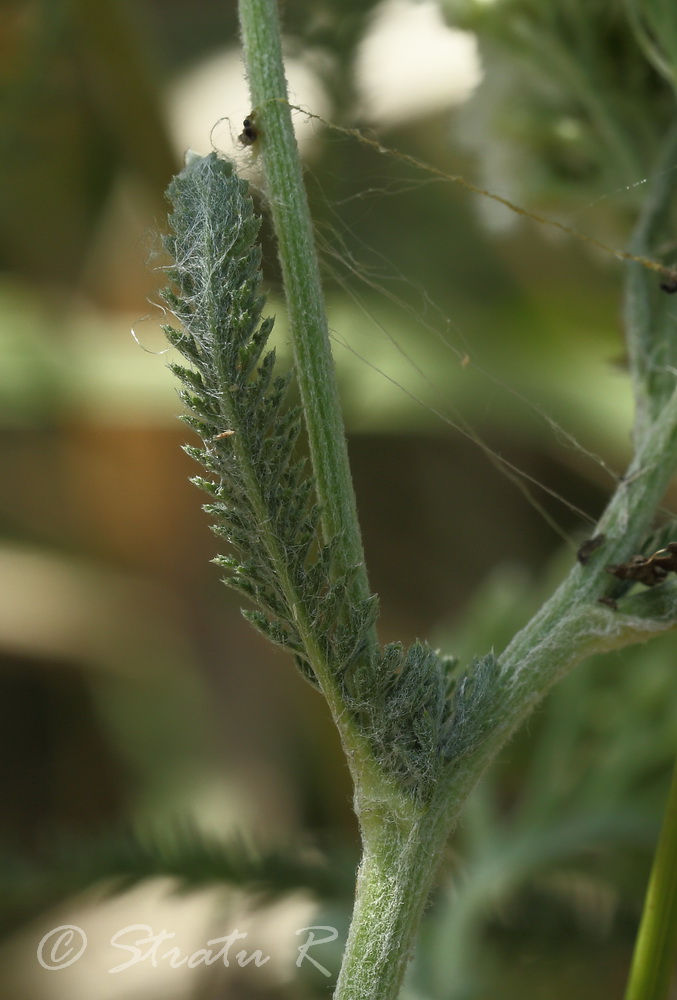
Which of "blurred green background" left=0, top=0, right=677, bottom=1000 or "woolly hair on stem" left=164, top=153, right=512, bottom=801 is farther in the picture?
"blurred green background" left=0, top=0, right=677, bottom=1000

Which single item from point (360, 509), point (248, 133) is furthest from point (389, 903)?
point (360, 509)

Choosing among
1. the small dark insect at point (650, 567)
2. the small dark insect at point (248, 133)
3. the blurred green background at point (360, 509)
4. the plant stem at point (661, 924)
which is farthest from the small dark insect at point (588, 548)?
the blurred green background at point (360, 509)

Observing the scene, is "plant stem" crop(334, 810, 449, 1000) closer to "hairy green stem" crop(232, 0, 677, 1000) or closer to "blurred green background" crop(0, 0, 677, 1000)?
"hairy green stem" crop(232, 0, 677, 1000)

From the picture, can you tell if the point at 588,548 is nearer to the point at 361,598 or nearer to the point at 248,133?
the point at 361,598

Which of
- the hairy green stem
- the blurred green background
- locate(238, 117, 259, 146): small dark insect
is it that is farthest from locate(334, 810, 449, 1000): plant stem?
the blurred green background

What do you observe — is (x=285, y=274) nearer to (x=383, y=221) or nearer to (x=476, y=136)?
(x=476, y=136)

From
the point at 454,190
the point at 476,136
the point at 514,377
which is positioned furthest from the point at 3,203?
the point at 476,136
